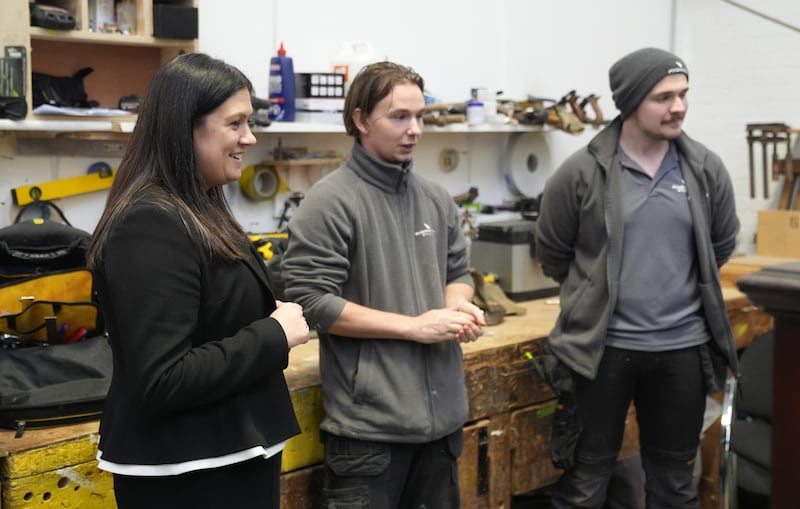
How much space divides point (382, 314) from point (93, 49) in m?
1.43

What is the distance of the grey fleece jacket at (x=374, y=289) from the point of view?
215 cm

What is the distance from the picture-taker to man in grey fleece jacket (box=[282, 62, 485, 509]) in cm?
215

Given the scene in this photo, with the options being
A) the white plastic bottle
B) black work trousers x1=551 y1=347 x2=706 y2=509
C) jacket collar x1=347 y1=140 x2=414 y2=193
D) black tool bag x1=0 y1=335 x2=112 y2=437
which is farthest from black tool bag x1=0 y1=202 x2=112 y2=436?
black work trousers x1=551 y1=347 x2=706 y2=509

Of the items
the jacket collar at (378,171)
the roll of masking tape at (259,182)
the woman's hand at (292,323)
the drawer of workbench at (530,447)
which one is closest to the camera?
the woman's hand at (292,323)

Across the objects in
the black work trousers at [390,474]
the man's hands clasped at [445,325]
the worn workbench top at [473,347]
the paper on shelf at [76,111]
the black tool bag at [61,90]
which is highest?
the black tool bag at [61,90]

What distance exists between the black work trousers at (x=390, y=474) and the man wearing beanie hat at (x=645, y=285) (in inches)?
22.2

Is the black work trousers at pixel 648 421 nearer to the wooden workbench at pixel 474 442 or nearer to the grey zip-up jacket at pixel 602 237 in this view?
the grey zip-up jacket at pixel 602 237

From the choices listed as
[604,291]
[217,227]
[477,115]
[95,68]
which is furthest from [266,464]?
[477,115]

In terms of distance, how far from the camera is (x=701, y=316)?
2.64m

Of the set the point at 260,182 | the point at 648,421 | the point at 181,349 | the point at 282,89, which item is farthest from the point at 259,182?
the point at 181,349

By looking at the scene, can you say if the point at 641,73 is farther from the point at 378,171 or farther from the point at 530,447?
the point at 530,447

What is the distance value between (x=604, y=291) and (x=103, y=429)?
1555 millimetres

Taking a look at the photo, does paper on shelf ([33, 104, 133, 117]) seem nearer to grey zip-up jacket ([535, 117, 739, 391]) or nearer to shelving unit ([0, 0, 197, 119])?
shelving unit ([0, 0, 197, 119])

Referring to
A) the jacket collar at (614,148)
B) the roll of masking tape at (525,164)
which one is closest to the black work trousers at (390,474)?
the jacket collar at (614,148)
